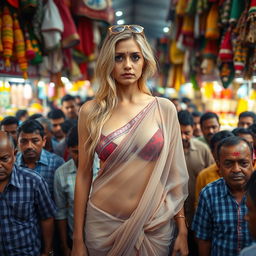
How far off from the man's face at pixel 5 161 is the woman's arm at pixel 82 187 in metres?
0.48

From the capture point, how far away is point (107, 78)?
1715 mm

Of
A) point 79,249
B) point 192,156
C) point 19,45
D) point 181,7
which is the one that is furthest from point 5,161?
point 181,7

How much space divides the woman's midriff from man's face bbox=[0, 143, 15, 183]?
650 millimetres

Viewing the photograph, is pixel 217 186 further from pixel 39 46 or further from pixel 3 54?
pixel 39 46

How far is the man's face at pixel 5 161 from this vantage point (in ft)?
6.40

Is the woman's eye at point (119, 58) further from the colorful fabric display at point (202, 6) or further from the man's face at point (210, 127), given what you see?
the colorful fabric display at point (202, 6)

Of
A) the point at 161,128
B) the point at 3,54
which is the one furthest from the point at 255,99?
the point at 161,128

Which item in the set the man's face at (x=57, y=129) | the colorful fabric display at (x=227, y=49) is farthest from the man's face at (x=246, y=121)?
the man's face at (x=57, y=129)

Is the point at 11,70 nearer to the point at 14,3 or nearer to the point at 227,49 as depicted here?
the point at 14,3

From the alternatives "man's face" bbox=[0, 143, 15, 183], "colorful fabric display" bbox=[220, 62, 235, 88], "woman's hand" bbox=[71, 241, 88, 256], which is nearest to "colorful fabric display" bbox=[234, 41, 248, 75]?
"colorful fabric display" bbox=[220, 62, 235, 88]

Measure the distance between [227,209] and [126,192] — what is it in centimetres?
62

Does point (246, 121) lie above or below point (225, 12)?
below

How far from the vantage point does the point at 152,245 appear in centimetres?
164

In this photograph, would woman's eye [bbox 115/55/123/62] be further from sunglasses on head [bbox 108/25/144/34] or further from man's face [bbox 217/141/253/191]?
man's face [bbox 217/141/253/191]
